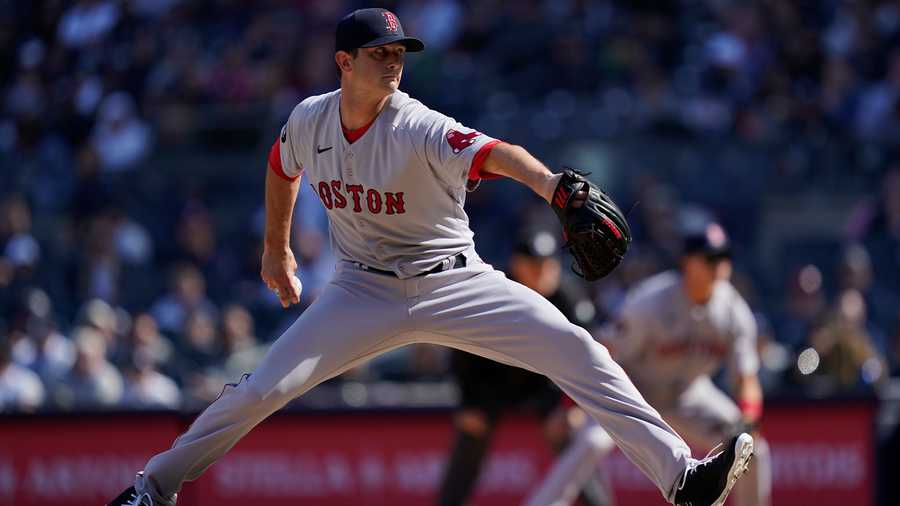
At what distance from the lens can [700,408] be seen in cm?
829

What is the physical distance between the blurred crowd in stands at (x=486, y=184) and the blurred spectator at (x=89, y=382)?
2 cm

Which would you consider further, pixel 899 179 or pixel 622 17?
pixel 622 17

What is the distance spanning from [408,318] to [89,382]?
618 centimetres

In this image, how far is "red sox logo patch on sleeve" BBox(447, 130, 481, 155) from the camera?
5.27 metres

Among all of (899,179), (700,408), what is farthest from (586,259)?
(899,179)

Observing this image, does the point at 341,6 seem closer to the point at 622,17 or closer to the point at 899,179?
the point at 622,17

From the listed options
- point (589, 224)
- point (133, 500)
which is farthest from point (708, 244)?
point (133, 500)

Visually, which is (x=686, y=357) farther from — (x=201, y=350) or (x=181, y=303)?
(x=181, y=303)

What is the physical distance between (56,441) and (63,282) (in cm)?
396

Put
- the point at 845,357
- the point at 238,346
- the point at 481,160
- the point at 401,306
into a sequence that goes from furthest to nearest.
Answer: the point at 238,346 < the point at 845,357 < the point at 401,306 < the point at 481,160

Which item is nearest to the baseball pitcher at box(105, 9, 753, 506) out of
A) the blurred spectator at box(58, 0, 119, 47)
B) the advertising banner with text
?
A: the advertising banner with text

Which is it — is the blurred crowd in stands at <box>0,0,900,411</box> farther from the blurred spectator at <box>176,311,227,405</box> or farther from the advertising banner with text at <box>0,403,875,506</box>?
the advertising banner with text at <box>0,403,875,506</box>

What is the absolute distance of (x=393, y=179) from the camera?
5465 mm

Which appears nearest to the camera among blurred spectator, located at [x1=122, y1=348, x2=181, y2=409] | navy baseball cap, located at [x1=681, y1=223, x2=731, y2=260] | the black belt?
the black belt
